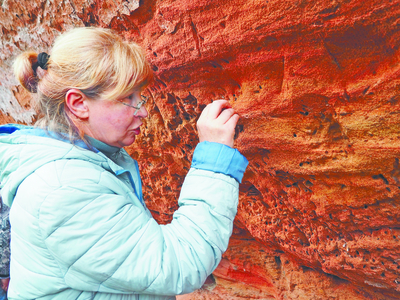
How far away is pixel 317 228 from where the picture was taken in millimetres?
1624

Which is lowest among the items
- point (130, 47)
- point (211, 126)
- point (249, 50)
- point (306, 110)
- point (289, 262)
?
point (289, 262)

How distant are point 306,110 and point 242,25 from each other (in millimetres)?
441

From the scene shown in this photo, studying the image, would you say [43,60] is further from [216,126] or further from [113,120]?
[216,126]

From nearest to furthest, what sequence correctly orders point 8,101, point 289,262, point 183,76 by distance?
point 183,76, point 289,262, point 8,101

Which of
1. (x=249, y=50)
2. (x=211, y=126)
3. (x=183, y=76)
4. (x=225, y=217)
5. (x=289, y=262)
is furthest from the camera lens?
(x=289, y=262)

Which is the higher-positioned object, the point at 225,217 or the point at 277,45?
the point at 277,45

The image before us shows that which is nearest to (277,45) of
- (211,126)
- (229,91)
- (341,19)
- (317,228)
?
(341,19)

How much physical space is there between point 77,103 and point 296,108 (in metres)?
0.86

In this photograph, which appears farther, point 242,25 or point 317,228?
point 317,228

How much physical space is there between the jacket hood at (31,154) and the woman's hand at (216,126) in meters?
0.31

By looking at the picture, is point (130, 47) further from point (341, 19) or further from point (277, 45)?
point (341, 19)

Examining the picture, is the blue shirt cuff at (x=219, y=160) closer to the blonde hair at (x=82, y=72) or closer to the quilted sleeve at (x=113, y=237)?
the quilted sleeve at (x=113, y=237)

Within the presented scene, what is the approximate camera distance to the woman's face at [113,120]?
3.13 feet

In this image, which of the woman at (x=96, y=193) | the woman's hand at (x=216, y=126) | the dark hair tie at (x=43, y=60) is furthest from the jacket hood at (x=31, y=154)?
the woman's hand at (x=216, y=126)
